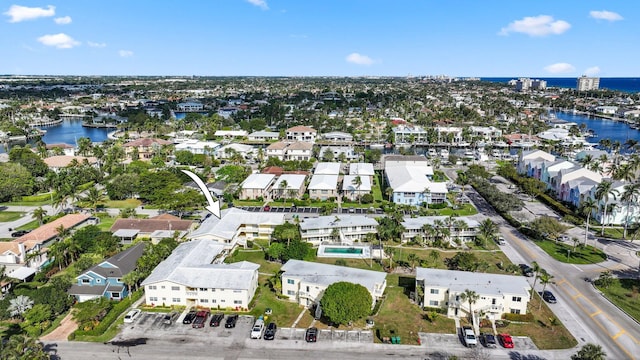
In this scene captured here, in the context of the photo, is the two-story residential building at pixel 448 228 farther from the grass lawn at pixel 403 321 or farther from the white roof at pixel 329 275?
the white roof at pixel 329 275

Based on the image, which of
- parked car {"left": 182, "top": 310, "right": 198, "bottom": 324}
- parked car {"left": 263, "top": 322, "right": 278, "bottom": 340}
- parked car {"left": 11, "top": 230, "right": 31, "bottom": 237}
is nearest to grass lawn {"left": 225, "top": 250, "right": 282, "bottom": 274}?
parked car {"left": 182, "top": 310, "right": 198, "bottom": 324}

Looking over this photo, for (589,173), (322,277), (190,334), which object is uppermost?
(589,173)

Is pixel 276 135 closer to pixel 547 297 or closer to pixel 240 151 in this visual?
pixel 240 151

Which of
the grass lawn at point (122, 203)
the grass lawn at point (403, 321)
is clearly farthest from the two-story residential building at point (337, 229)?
the grass lawn at point (122, 203)

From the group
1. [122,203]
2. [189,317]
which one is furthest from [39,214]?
[189,317]

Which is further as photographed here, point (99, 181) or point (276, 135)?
point (276, 135)

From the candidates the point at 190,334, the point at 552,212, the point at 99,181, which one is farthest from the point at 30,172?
the point at 552,212

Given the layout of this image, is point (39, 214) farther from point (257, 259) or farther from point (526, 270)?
point (526, 270)
